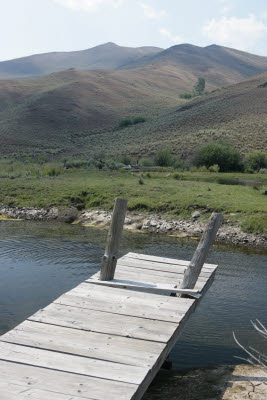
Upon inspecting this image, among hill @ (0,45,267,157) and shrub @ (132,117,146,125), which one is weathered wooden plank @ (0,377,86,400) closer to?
hill @ (0,45,267,157)

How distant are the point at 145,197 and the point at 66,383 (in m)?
17.0

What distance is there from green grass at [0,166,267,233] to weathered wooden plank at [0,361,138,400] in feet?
43.0

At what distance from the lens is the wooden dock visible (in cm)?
405

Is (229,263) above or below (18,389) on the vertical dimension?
below

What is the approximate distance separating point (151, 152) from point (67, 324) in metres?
51.5

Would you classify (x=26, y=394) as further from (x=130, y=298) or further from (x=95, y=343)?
(x=130, y=298)

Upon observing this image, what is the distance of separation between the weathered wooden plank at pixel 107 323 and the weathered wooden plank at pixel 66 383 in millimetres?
1083

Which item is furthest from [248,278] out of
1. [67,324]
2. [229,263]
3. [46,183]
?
[46,183]

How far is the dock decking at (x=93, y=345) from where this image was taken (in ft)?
13.3

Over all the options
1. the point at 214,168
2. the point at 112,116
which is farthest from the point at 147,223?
the point at 112,116

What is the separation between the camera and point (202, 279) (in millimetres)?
8109

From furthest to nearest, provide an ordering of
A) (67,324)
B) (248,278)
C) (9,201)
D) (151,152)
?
1. (151,152)
2. (9,201)
3. (248,278)
4. (67,324)

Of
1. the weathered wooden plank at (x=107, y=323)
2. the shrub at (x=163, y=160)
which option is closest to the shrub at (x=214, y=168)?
the shrub at (x=163, y=160)

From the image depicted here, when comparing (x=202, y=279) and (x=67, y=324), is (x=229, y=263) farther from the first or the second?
(x=67, y=324)
